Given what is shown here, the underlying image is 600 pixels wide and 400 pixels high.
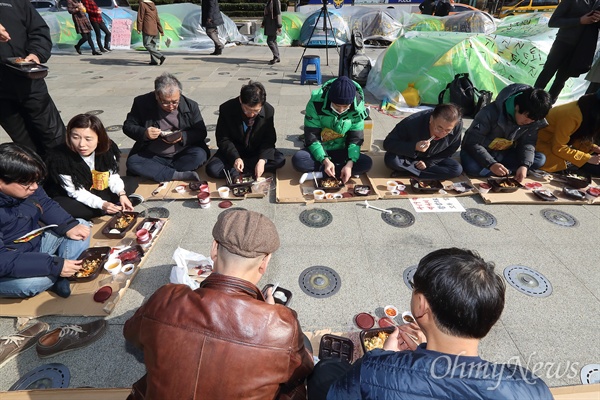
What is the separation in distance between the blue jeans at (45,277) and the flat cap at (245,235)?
1954mm

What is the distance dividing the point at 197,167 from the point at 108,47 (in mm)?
12632

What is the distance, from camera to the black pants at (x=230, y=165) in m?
4.18

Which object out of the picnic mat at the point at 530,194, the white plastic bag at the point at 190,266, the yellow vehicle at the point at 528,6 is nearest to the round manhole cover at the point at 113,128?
the white plastic bag at the point at 190,266

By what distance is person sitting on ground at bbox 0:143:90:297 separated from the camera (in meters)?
2.25

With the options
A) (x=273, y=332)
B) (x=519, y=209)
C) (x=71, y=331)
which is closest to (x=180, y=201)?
(x=71, y=331)

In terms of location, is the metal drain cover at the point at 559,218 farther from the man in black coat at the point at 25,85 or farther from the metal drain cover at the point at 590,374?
the man in black coat at the point at 25,85

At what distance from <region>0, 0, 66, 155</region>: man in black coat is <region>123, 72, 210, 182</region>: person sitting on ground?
2.80 feet

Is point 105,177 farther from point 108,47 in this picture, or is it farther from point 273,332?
point 108,47

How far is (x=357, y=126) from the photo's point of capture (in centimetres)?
420

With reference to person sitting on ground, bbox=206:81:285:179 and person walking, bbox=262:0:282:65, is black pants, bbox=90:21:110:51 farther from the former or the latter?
person sitting on ground, bbox=206:81:285:179

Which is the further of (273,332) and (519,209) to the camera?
(519,209)

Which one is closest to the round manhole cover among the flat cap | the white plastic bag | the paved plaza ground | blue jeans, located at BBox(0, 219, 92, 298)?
the paved plaza ground

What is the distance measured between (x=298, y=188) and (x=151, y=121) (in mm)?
2045

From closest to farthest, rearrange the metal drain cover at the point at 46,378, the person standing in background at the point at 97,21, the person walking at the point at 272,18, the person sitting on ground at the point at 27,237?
the metal drain cover at the point at 46,378, the person sitting on ground at the point at 27,237, the person walking at the point at 272,18, the person standing in background at the point at 97,21
